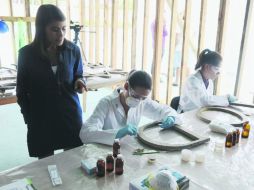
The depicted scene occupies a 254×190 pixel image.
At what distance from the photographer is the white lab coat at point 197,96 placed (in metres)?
2.08

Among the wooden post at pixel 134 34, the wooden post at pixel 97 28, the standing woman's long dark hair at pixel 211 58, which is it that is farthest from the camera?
the wooden post at pixel 97 28

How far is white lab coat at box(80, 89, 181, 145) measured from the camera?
1.33 metres

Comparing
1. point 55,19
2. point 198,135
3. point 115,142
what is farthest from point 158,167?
point 55,19

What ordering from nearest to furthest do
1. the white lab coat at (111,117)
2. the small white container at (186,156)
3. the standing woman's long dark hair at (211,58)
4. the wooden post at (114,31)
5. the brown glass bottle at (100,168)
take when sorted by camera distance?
the brown glass bottle at (100,168) < the small white container at (186,156) < the white lab coat at (111,117) < the standing woman's long dark hair at (211,58) < the wooden post at (114,31)

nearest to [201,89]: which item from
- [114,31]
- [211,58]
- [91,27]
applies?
[211,58]

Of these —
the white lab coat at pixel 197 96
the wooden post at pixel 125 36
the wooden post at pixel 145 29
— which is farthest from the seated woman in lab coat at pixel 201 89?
the wooden post at pixel 125 36

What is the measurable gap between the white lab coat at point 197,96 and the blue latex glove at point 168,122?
572mm

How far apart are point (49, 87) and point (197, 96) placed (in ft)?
3.87

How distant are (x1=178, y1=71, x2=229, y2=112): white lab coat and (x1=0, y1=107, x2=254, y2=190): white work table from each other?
720mm

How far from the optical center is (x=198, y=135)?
Answer: 1454 mm

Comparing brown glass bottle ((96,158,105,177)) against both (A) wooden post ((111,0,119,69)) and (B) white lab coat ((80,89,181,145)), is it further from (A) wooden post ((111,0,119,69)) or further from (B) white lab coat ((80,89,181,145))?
(A) wooden post ((111,0,119,69))

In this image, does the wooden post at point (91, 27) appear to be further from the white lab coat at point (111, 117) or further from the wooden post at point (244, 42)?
the white lab coat at point (111, 117)

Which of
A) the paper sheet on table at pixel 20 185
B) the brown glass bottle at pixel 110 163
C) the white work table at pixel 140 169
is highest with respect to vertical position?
the brown glass bottle at pixel 110 163

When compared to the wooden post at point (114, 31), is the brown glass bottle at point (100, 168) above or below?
below
